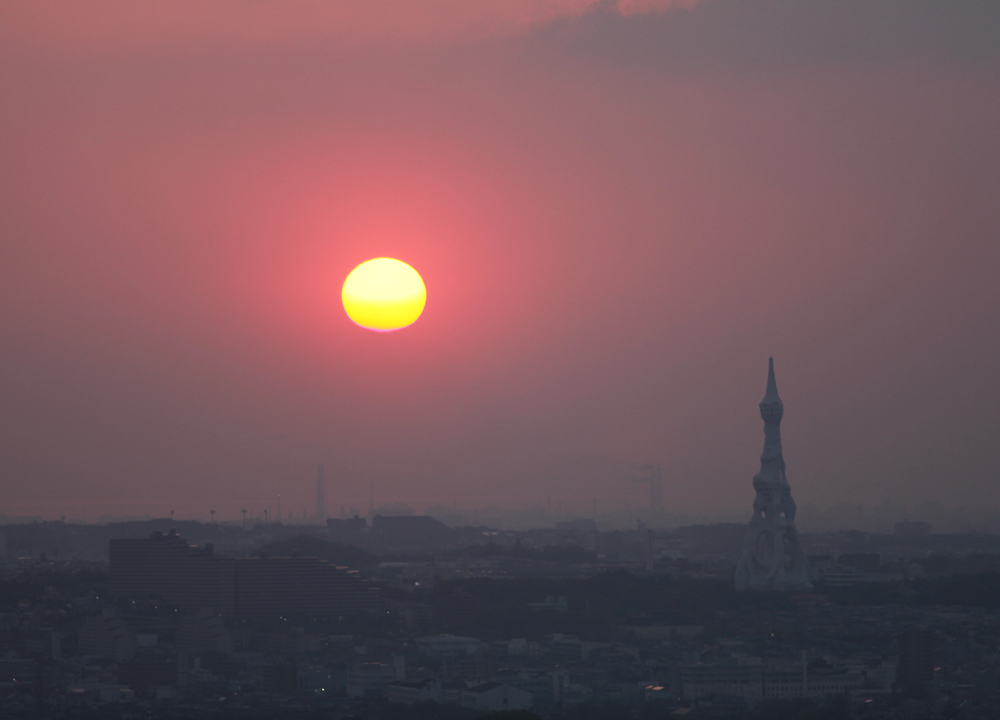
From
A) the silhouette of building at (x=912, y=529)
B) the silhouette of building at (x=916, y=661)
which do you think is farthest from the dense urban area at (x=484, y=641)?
the silhouette of building at (x=912, y=529)

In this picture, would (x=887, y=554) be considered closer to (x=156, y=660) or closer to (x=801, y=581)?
(x=801, y=581)

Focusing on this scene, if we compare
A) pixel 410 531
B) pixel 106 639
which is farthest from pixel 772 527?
pixel 410 531

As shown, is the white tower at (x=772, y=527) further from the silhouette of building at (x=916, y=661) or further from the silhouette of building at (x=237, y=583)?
the silhouette of building at (x=916, y=661)

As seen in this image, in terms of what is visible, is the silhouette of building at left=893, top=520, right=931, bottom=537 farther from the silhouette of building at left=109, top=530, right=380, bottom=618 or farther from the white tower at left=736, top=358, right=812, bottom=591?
the silhouette of building at left=109, top=530, right=380, bottom=618

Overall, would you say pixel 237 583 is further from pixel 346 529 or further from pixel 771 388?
pixel 346 529

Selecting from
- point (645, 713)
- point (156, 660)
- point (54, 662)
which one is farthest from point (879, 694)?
point (54, 662)

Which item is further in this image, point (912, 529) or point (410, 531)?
point (410, 531)
